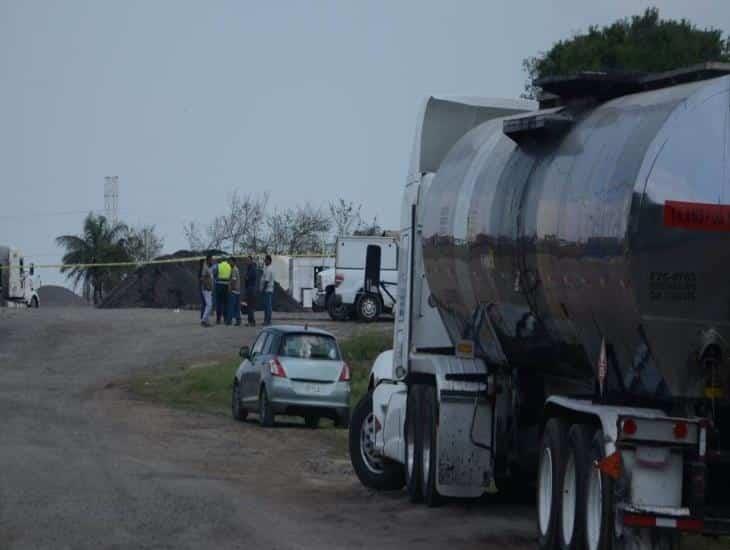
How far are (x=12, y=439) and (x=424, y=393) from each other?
24.3 ft

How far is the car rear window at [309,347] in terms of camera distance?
2559cm

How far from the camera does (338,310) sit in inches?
1774

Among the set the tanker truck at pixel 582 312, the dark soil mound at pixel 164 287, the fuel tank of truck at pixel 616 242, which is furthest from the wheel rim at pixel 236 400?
the dark soil mound at pixel 164 287

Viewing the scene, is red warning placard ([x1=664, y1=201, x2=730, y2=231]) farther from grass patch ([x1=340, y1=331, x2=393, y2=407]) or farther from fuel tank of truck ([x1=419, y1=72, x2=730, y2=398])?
grass patch ([x1=340, y1=331, x2=393, y2=407])

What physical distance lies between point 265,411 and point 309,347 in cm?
134

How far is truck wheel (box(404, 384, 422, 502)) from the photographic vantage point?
1562cm

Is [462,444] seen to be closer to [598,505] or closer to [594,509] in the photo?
[594,509]

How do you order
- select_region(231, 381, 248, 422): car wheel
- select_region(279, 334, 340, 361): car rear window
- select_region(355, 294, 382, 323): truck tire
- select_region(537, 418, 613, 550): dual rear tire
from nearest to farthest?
select_region(537, 418, 613, 550): dual rear tire
select_region(279, 334, 340, 361): car rear window
select_region(231, 381, 248, 422): car wheel
select_region(355, 294, 382, 323): truck tire

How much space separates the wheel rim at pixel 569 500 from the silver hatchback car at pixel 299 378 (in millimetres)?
13901

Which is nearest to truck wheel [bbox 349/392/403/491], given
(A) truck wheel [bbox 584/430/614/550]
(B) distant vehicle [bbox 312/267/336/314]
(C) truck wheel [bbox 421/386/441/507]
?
(C) truck wheel [bbox 421/386/441/507]

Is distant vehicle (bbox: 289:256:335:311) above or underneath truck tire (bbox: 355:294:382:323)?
above

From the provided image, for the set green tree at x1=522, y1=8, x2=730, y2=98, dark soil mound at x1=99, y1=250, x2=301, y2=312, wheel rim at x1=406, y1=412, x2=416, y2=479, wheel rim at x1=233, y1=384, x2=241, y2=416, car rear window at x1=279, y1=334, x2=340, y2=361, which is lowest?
wheel rim at x1=233, y1=384, x2=241, y2=416

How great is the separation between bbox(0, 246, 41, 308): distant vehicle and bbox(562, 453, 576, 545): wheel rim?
56.9 m

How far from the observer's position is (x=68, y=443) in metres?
20.3
